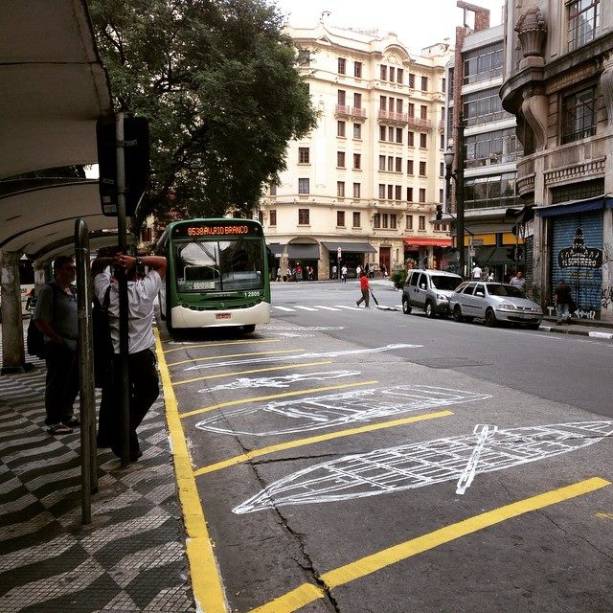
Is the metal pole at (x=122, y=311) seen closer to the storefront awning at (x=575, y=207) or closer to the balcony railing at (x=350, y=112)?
the storefront awning at (x=575, y=207)

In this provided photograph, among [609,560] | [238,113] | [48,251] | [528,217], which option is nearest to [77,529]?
[609,560]

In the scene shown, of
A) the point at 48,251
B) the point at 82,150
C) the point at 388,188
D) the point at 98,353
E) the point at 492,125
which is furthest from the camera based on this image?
the point at 388,188

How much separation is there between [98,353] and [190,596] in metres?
2.57

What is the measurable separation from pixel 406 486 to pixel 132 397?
A: 92.9 inches

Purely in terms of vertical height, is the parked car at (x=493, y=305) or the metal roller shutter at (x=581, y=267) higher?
the metal roller shutter at (x=581, y=267)

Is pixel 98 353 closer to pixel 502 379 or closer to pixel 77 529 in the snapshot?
pixel 77 529

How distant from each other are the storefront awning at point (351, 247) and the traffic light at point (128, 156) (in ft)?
190

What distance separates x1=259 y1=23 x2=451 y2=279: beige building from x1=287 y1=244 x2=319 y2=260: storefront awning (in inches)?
3.9

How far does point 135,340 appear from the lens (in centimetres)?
518

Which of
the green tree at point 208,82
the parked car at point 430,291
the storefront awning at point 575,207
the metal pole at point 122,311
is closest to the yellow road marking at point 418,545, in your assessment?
the metal pole at point 122,311

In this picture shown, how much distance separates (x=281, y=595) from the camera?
10.5ft

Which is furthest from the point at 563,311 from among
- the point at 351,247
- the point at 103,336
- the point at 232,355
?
the point at 351,247

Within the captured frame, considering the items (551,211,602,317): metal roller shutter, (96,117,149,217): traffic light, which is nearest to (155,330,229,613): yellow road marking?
(96,117,149,217): traffic light

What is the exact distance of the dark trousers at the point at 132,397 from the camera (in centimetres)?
518
